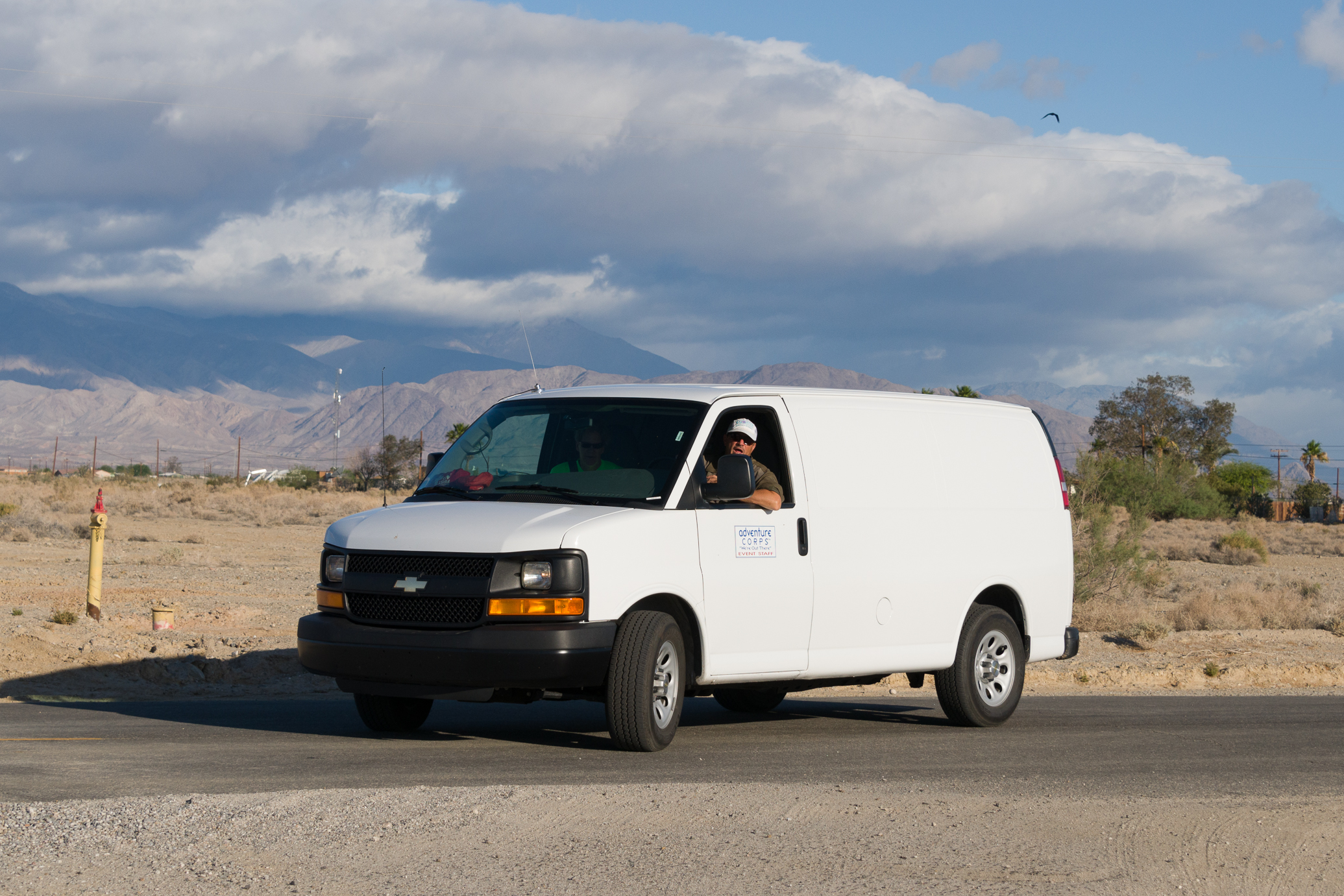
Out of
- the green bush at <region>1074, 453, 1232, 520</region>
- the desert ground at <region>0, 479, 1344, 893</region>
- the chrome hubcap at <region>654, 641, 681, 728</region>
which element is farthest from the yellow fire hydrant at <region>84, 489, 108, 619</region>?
the green bush at <region>1074, 453, 1232, 520</region>

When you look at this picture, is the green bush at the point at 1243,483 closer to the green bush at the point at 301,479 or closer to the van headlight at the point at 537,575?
the green bush at the point at 301,479

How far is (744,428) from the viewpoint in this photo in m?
9.44

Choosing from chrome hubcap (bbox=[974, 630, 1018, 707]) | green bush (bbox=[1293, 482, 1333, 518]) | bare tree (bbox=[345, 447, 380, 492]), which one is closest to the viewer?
chrome hubcap (bbox=[974, 630, 1018, 707])

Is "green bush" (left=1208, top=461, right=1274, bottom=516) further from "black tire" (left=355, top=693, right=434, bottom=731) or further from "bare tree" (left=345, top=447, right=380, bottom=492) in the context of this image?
"black tire" (left=355, top=693, right=434, bottom=731)

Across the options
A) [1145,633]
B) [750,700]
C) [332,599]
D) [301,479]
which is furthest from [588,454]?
[301,479]

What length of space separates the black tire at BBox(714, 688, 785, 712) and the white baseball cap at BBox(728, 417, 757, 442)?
2.94m

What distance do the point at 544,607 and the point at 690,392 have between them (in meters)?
2.09

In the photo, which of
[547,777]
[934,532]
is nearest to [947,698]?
[934,532]

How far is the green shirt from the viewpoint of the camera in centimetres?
940

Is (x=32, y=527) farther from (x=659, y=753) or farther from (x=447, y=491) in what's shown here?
(x=659, y=753)

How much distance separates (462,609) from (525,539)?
0.58 m

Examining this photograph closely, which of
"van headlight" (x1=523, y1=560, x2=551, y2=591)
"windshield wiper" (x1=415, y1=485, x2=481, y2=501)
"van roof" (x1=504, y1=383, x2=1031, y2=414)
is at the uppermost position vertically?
"van roof" (x1=504, y1=383, x2=1031, y2=414)

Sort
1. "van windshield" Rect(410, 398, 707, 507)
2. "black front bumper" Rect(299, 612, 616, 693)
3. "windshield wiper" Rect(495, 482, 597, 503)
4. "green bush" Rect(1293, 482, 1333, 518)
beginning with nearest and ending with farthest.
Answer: "black front bumper" Rect(299, 612, 616, 693) → "windshield wiper" Rect(495, 482, 597, 503) → "van windshield" Rect(410, 398, 707, 507) → "green bush" Rect(1293, 482, 1333, 518)

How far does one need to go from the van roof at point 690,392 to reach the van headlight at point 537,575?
5.88ft
